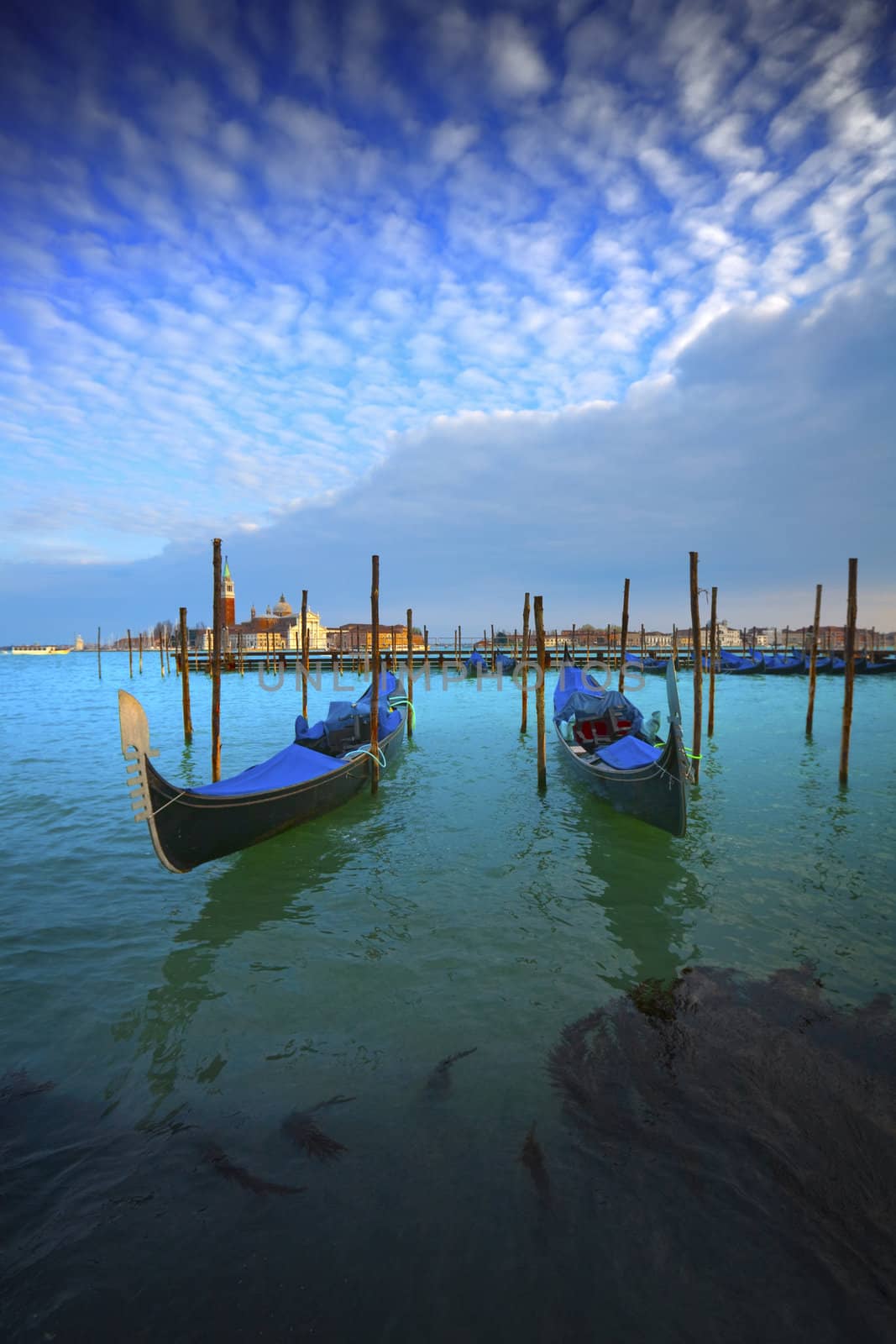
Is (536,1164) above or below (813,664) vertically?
below

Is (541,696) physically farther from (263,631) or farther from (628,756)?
(263,631)

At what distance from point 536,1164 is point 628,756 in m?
5.52

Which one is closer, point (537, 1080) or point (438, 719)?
point (537, 1080)

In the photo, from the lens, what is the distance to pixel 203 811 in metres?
5.21

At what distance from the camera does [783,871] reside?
5.68 meters

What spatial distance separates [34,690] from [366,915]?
97.3ft

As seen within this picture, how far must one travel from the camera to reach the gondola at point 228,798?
4.38m

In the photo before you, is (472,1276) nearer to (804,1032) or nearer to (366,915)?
(804,1032)

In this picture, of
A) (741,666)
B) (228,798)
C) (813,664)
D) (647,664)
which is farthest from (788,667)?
(228,798)

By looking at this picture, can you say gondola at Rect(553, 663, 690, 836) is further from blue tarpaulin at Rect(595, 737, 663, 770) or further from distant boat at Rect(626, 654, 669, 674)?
distant boat at Rect(626, 654, 669, 674)

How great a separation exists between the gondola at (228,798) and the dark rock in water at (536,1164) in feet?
9.70

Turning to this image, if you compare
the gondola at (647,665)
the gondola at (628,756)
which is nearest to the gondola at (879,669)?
the gondola at (647,665)

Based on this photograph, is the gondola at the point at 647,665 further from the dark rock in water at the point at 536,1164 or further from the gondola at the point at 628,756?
the dark rock in water at the point at 536,1164

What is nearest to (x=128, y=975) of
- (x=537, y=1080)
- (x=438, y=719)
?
(x=537, y=1080)
